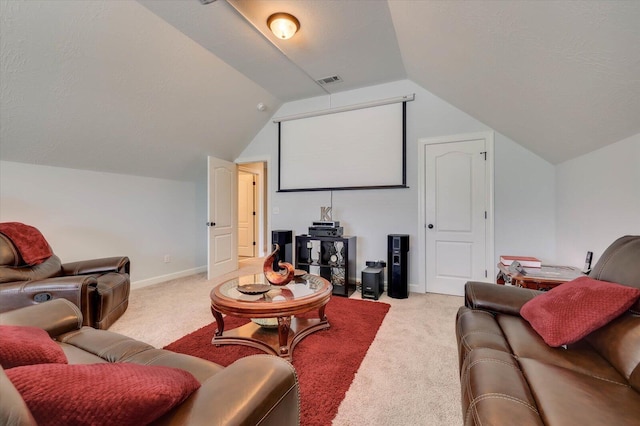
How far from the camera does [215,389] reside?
77cm

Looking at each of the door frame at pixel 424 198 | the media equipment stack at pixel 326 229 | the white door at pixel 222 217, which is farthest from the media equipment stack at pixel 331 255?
the white door at pixel 222 217

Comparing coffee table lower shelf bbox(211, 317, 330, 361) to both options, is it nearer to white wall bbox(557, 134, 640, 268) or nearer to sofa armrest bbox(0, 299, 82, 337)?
sofa armrest bbox(0, 299, 82, 337)

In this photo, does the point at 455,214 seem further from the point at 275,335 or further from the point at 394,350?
the point at 275,335

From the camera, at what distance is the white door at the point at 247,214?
6.73 metres

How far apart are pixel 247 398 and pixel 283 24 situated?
110 inches

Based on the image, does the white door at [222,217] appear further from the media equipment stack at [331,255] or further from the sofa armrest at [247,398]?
the sofa armrest at [247,398]

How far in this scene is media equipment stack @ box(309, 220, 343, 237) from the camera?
3.79m

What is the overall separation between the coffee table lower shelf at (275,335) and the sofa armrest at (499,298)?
1.25 metres

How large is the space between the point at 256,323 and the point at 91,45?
275 cm

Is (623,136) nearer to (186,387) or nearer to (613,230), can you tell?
(613,230)

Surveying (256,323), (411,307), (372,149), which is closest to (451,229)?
(411,307)

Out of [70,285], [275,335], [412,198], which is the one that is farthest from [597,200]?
[70,285]

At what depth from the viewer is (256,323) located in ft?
7.79

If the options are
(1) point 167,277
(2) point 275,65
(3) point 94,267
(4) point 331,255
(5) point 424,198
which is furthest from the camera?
(1) point 167,277
